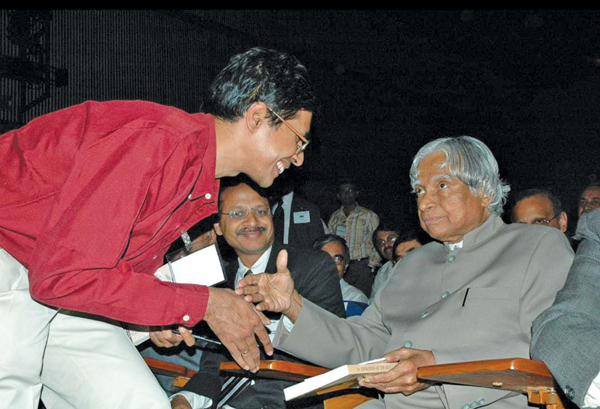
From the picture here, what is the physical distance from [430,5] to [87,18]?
485 cm

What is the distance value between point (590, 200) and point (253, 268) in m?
2.69

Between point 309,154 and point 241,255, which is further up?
point 241,255

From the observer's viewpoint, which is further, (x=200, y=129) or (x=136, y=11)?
(x=136, y=11)

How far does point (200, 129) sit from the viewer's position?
183 cm

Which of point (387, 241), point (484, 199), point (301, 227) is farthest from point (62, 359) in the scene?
point (387, 241)

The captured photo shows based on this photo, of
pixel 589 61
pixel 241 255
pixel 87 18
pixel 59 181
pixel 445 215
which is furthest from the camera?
pixel 589 61

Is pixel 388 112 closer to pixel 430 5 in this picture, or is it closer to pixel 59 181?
pixel 430 5

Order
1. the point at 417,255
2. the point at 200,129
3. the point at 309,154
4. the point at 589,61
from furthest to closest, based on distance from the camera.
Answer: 1. the point at 589,61
2. the point at 309,154
3. the point at 417,255
4. the point at 200,129

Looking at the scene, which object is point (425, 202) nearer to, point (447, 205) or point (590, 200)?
point (447, 205)

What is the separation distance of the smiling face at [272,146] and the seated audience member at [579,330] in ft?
3.02

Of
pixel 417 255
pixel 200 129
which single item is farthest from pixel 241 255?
pixel 200 129

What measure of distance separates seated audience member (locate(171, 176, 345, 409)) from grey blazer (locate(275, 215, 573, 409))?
0.33 meters

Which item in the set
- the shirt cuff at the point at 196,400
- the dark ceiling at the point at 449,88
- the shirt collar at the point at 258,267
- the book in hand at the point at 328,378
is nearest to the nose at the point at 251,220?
the shirt collar at the point at 258,267

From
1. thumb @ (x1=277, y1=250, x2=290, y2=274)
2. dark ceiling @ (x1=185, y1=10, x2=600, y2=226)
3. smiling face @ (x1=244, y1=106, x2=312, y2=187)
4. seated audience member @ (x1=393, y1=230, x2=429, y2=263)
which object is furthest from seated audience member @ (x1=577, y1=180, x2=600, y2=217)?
dark ceiling @ (x1=185, y1=10, x2=600, y2=226)
